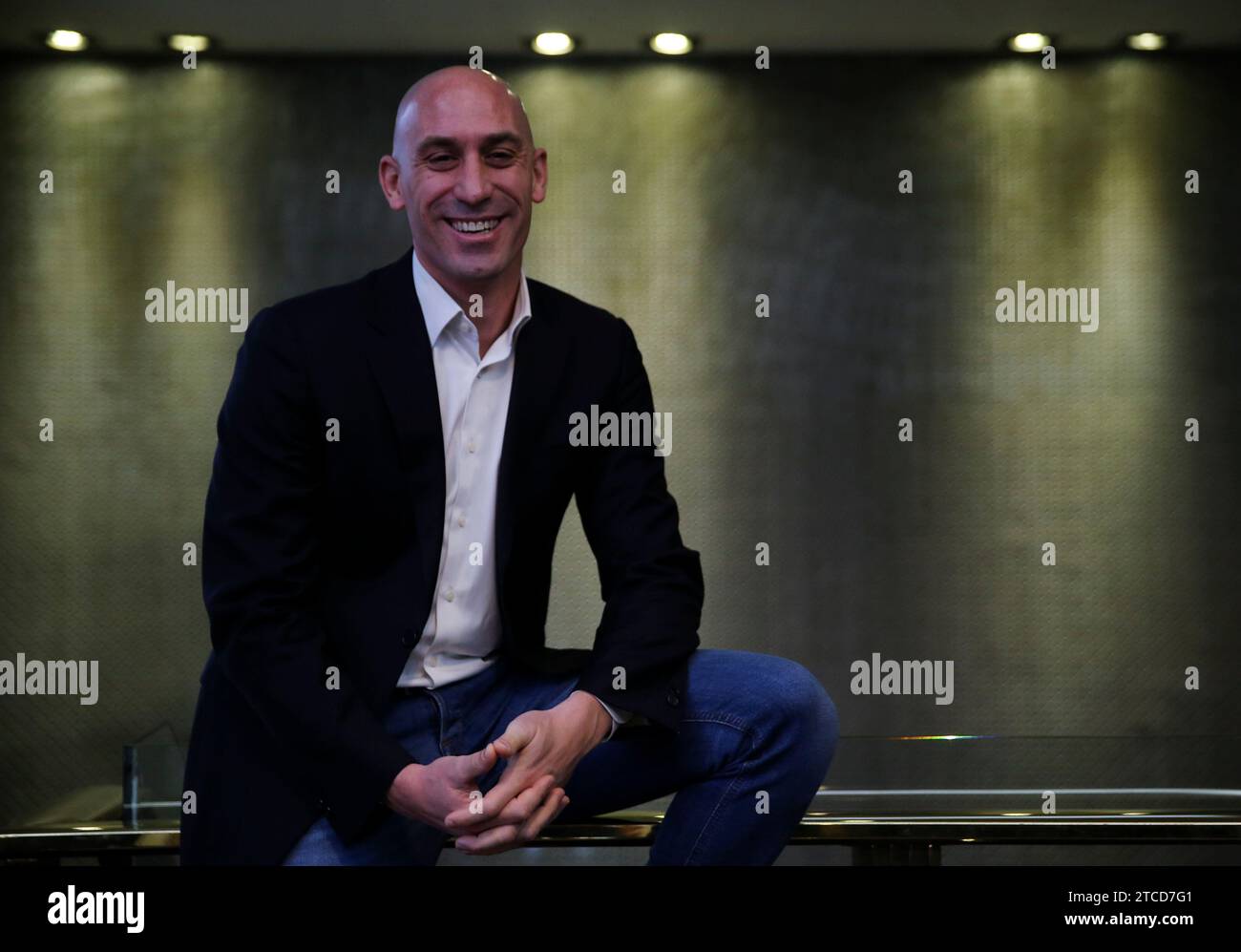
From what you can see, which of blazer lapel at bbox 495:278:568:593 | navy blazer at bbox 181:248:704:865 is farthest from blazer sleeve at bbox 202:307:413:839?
blazer lapel at bbox 495:278:568:593

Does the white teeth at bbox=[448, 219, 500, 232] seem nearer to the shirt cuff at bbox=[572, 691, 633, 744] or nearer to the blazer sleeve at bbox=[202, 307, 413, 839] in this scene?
the blazer sleeve at bbox=[202, 307, 413, 839]

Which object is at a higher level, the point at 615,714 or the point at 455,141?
the point at 455,141

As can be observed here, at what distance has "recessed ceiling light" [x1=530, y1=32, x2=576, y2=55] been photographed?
3.46m

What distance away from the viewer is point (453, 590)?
5.18ft

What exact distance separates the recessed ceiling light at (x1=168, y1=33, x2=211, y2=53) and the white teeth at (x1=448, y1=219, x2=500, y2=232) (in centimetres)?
216

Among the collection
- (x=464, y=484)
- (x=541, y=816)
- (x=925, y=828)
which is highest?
(x=464, y=484)

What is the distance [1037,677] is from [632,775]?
230 cm

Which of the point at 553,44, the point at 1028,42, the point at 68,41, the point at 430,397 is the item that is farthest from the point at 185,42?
the point at 430,397

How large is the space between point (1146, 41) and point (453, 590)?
277 cm

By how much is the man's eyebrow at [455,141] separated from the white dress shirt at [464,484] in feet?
0.50

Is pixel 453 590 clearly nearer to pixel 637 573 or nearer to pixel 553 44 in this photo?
pixel 637 573

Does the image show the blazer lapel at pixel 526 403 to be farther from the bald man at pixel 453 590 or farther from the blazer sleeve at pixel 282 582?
the blazer sleeve at pixel 282 582

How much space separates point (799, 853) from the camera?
11.6 ft
